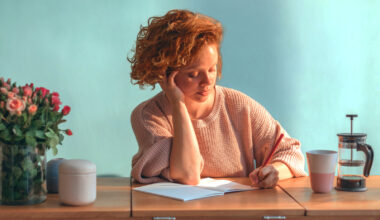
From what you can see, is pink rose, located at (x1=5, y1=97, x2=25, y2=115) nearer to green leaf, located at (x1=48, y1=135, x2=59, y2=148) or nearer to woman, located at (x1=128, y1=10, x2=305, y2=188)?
green leaf, located at (x1=48, y1=135, x2=59, y2=148)

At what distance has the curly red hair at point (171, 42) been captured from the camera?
1915 mm

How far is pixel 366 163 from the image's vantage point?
1777 millimetres

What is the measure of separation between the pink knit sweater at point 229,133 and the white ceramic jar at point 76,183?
43cm

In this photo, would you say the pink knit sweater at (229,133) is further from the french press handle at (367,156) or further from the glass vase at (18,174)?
the glass vase at (18,174)

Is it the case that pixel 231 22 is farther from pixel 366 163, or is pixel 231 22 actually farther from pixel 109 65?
pixel 366 163

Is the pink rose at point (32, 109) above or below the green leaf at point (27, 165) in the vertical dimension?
above

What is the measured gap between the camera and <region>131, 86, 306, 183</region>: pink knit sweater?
6.59 feet

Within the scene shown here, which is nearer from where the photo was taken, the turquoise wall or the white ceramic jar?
the white ceramic jar

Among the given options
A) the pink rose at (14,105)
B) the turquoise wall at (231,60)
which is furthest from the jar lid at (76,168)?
the turquoise wall at (231,60)

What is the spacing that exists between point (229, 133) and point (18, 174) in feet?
2.92

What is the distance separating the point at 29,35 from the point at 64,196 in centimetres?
134

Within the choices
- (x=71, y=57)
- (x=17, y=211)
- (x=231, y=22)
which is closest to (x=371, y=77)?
(x=231, y=22)

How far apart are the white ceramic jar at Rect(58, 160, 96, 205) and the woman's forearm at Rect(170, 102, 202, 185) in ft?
1.32

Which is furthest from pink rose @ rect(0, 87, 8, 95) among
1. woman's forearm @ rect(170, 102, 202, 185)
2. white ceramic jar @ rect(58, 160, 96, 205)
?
woman's forearm @ rect(170, 102, 202, 185)
